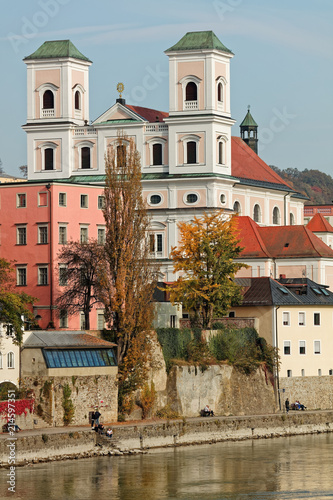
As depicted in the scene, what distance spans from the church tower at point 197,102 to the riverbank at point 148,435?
3137 cm

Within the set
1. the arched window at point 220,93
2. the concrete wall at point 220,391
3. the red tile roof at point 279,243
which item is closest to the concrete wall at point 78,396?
the concrete wall at point 220,391

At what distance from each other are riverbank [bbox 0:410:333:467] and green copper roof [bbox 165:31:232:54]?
1402 inches

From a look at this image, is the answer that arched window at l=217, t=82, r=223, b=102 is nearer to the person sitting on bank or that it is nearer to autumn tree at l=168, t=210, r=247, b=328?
autumn tree at l=168, t=210, r=247, b=328

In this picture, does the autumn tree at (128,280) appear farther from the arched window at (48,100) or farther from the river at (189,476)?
the arched window at (48,100)

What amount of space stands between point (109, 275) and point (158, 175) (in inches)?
1377

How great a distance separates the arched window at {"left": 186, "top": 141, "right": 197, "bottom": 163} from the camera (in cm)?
10838

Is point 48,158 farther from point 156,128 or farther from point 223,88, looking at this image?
point 223,88

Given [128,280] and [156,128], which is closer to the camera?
[128,280]

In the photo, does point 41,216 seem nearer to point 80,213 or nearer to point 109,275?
point 80,213

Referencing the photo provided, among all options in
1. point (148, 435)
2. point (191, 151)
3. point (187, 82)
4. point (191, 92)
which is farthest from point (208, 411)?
point (187, 82)

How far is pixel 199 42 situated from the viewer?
107938mm

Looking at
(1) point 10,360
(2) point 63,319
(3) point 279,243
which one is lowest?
(1) point 10,360

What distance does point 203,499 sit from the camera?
57531 mm

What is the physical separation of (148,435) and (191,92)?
43832mm
